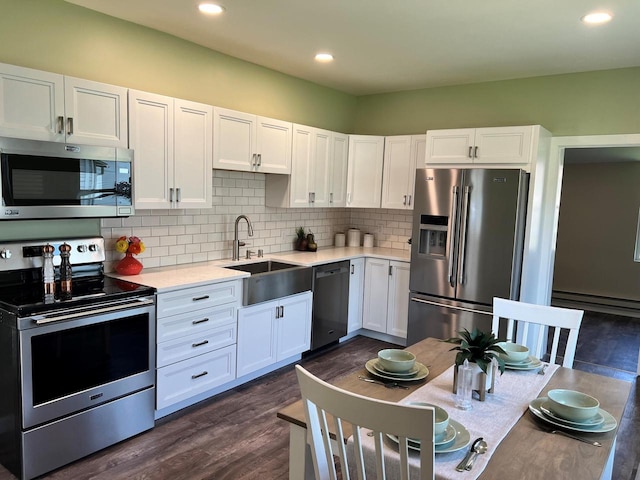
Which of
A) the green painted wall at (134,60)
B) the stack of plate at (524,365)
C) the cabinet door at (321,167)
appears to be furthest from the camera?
the cabinet door at (321,167)

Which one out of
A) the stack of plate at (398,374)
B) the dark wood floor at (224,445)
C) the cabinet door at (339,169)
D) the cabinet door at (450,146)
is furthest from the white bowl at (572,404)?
the cabinet door at (339,169)

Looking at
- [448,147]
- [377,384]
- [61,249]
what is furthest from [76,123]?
[448,147]

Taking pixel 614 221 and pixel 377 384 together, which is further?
pixel 614 221

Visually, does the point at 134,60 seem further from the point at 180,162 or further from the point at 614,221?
the point at 614,221

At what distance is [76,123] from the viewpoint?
2.79 metres

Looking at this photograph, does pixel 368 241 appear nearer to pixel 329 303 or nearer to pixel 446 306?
pixel 329 303

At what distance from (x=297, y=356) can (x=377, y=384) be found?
8.00ft

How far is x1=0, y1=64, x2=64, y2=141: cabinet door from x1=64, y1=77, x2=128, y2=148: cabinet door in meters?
0.05

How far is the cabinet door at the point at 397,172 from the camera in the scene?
4.88 m

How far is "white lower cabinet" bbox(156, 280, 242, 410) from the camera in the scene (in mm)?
3043

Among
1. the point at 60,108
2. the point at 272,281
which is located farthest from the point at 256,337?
the point at 60,108

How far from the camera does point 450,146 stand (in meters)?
4.35

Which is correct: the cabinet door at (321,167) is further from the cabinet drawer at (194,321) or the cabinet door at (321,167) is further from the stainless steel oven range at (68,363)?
the stainless steel oven range at (68,363)

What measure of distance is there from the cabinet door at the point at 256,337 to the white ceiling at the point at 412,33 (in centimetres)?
A: 206
